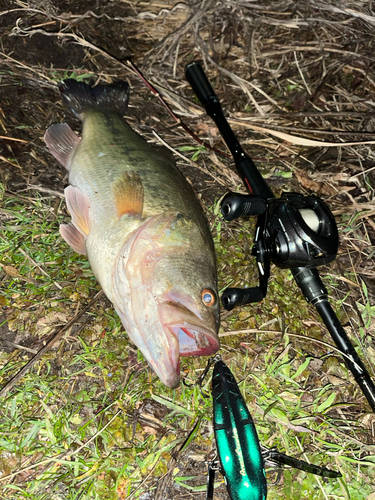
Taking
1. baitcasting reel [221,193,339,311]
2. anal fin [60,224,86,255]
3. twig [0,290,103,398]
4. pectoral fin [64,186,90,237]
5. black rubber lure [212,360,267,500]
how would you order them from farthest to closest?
anal fin [60,224,86,255] < pectoral fin [64,186,90,237] < twig [0,290,103,398] < baitcasting reel [221,193,339,311] < black rubber lure [212,360,267,500]

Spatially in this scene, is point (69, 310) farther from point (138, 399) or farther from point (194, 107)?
point (194, 107)

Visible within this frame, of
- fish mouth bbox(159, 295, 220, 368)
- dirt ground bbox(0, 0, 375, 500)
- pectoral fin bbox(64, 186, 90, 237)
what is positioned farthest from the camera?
dirt ground bbox(0, 0, 375, 500)

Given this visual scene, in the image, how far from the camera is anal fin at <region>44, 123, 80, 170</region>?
3297mm

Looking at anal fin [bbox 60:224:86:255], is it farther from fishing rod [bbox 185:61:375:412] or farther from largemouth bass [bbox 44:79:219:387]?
fishing rod [bbox 185:61:375:412]

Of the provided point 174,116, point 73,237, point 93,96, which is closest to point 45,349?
point 73,237

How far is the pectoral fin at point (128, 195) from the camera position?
265cm

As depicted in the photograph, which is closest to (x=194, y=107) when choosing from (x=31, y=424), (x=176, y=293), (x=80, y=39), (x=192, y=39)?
(x=192, y=39)

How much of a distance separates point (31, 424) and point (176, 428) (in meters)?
1.09

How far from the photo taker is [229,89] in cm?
441

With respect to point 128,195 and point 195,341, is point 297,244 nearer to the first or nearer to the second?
point 195,341

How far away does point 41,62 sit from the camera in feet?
13.0

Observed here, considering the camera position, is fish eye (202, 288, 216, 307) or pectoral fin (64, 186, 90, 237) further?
pectoral fin (64, 186, 90, 237)

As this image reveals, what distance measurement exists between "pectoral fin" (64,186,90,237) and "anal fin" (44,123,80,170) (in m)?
0.54

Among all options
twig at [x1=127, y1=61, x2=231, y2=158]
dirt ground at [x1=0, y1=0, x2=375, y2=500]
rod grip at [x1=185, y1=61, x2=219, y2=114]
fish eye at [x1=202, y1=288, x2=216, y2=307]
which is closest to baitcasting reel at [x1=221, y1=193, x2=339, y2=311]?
fish eye at [x1=202, y1=288, x2=216, y2=307]
